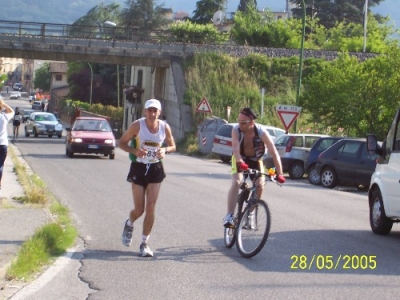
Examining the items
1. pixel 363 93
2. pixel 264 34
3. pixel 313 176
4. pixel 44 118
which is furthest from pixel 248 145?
pixel 264 34

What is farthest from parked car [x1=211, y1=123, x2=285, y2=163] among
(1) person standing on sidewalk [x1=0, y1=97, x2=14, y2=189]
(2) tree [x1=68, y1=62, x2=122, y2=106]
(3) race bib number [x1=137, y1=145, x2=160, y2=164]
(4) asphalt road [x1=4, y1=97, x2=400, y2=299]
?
(2) tree [x1=68, y1=62, x2=122, y2=106]

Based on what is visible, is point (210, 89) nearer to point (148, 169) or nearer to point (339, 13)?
point (148, 169)

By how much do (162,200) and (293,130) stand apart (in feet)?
74.9

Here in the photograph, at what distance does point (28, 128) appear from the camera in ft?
187

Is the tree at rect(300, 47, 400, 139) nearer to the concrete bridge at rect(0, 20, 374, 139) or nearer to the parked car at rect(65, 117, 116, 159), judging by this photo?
the parked car at rect(65, 117, 116, 159)

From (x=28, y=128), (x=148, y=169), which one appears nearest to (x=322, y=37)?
(x=28, y=128)

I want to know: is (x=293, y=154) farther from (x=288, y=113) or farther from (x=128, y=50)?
(x=128, y=50)

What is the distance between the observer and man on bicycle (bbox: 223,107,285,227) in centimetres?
1034

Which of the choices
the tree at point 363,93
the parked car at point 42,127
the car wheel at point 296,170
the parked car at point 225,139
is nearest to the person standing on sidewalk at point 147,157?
the car wheel at point 296,170

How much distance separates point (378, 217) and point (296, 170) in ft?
53.5

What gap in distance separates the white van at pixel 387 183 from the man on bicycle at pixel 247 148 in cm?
229

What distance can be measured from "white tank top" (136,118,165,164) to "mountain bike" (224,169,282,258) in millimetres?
1058

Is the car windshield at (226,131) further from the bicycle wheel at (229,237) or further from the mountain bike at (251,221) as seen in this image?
the mountain bike at (251,221)

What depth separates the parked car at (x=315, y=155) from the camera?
86.1 feet
